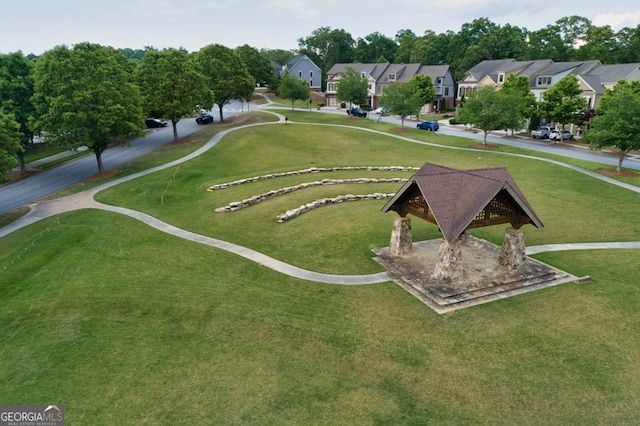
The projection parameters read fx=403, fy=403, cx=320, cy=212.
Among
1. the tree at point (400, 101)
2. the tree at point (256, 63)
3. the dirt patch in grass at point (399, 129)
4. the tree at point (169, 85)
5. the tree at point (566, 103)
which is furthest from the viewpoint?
the tree at point (256, 63)

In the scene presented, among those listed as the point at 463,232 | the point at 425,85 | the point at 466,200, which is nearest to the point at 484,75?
the point at 425,85

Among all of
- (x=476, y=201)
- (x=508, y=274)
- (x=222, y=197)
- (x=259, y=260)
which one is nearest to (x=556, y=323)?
(x=508, y=274)

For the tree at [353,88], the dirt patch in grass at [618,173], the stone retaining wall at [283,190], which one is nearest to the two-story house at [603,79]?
the dirt patch in grass at [618,173]

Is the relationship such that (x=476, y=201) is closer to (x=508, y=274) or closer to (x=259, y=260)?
(x=508, y=274)

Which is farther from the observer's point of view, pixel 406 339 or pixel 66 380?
pixel 406 339

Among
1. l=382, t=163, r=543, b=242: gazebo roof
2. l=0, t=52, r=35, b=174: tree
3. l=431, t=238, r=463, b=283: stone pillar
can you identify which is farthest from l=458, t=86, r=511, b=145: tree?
l=0, t=52, r=35, b=174: tree

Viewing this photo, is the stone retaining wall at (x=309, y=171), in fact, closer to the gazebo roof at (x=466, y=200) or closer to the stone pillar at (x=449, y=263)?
the gazebo roof at (x=466, y=200)

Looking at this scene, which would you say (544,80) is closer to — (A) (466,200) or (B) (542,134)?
(B) (542,134)
